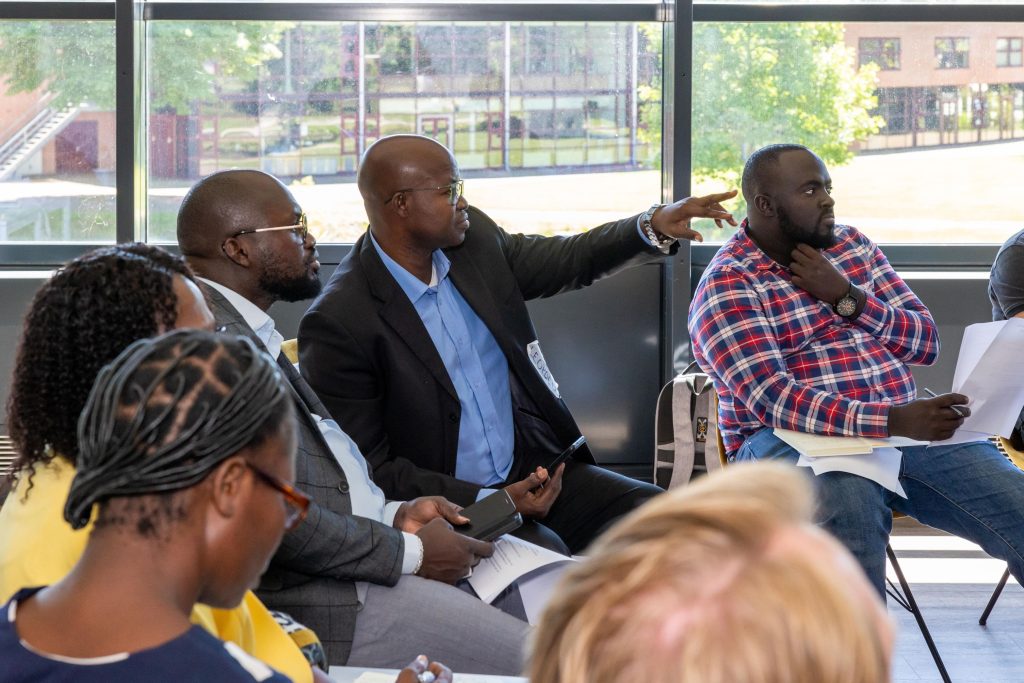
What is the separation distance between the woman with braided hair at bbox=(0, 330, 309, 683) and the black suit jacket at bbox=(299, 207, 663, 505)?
155 cm

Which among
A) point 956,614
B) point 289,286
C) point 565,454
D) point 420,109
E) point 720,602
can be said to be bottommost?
point 956,614

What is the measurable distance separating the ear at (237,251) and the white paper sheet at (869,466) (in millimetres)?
1480

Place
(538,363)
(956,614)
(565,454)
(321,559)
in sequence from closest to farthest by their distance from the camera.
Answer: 1. (321,559)
2. (565,454)
3. (538,363)
4. (956,614)

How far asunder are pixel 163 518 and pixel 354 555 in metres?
1.01

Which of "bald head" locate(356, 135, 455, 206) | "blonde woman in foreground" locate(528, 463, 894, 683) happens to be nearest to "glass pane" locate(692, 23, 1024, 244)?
"bald head" locate(356, 135, 455, 206)

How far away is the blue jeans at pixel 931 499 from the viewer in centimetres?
276

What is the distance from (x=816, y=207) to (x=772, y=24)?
84.7 inches

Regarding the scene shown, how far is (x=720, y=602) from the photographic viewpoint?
675 millimetres

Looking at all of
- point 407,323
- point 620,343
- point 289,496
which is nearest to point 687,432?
point 620,343

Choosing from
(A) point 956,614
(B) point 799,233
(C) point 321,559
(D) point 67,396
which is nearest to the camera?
(D) point 67,396

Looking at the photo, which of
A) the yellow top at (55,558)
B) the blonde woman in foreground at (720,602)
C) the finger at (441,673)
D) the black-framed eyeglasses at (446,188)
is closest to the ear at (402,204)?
the black-framed eyeglasses at (446,188)

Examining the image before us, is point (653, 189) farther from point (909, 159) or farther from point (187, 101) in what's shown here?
point (187, 101)

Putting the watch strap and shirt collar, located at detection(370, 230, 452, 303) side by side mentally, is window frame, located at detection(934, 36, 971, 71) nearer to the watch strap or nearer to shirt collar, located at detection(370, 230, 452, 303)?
the watch strap

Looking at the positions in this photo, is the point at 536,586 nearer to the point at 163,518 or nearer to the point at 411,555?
the point at 411,555
